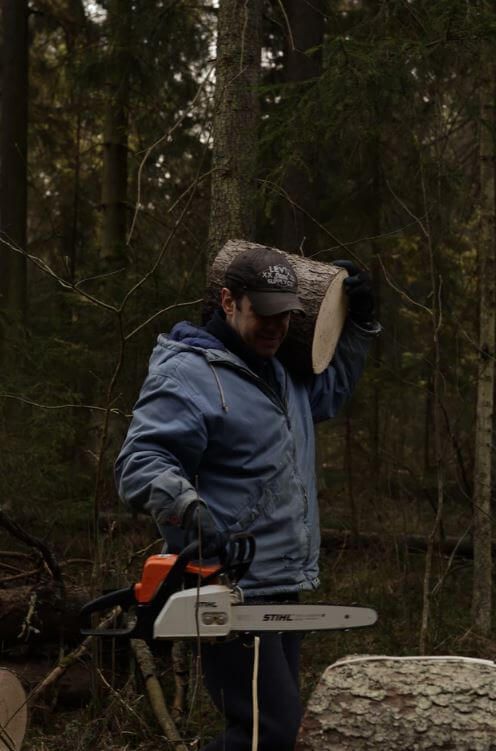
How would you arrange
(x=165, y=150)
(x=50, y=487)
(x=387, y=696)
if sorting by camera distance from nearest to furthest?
(x=387, y=696) → (x=50, y=487) → (x=165, y=150)

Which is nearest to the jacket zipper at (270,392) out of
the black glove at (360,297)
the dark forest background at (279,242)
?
the black glove at (360,297)

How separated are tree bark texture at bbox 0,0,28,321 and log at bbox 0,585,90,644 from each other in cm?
620

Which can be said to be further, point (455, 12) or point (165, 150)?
point (165, 150)

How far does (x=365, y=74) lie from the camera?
5.86m

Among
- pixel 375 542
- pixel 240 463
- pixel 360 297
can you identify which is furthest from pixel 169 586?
pixel 375 542

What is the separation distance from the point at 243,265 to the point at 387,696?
69.7 inches

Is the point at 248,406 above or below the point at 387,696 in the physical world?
above

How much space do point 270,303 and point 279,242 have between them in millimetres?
6061

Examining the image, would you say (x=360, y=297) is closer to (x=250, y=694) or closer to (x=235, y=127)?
(x=235, y=127)

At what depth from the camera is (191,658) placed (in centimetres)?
541

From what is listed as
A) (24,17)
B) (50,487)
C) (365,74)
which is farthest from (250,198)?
(24,17)

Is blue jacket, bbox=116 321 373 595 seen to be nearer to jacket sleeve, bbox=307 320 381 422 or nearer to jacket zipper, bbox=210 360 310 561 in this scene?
jacket zipper, bbox=210 360 310 561

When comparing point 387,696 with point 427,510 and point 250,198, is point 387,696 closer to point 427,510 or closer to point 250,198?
point 250,198

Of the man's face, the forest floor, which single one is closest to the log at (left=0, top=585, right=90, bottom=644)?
the forest floor
